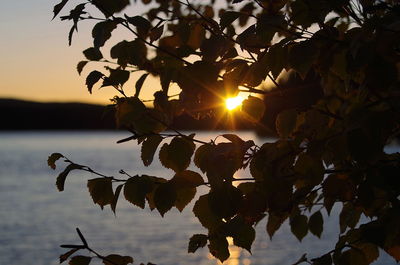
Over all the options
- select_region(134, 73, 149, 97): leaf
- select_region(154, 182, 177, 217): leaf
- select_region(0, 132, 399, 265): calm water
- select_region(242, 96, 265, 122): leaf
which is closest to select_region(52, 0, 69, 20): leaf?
select_region(134, 73, 149, 97): leaf

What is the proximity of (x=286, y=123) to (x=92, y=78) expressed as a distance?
77 cm

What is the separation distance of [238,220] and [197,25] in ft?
3.28

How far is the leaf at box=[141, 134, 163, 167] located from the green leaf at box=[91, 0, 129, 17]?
1.58 feet

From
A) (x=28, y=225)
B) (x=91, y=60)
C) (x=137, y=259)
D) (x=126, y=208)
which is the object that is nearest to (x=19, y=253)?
(x=137, y=259)

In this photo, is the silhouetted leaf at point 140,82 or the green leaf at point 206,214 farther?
the silhouetted leaf at point 140,82

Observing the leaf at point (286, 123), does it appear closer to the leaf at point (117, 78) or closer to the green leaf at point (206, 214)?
the green leaf at point (206, 214)

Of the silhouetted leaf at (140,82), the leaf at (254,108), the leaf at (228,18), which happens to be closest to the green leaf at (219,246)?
the leaf at (254,108)

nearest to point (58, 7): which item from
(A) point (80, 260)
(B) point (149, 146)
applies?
(B) point (149, 146)

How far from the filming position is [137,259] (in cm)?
2116

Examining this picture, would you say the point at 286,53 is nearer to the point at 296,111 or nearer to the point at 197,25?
the point at 296,111

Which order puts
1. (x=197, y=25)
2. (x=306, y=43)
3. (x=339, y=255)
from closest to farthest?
(x=306, y=43) → (x=339, y=255) → (x=197, y=25)

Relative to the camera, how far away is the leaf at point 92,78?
110 inches

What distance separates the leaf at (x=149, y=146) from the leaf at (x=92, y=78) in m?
0.29

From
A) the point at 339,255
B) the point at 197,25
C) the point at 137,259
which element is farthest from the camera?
the point at 137,259
